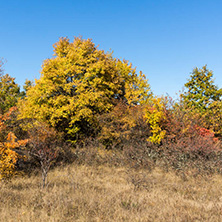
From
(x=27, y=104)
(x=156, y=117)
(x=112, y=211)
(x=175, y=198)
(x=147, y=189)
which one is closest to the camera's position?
(x=112, y=211)

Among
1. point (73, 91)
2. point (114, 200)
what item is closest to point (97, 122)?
point (73, 91)

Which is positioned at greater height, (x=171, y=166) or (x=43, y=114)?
(x=43, y=114)

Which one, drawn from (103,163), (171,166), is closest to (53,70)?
(103,163)

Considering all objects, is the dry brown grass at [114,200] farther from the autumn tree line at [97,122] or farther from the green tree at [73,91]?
the green tree at [73,91]

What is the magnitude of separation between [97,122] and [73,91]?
3263 millimetres

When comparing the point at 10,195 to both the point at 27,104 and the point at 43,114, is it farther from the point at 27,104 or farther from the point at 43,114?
the point at 27,104

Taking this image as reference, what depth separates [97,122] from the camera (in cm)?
1802

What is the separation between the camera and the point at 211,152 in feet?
40.0

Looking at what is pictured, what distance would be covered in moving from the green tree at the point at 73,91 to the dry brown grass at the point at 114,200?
6.99m

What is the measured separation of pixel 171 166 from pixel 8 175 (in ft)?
28.1

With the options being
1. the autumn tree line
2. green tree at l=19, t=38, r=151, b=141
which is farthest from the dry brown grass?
green tree at l=19, t=38, r=151, b=141

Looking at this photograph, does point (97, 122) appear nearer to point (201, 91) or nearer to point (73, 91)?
point (73, 91)

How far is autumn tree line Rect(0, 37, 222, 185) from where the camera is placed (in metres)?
13.0

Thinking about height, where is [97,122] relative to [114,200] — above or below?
above
